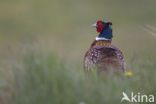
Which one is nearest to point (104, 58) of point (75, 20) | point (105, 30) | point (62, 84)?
point (105, 30)

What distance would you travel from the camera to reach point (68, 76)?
7.57 metres

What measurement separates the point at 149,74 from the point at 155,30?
0.77 metres

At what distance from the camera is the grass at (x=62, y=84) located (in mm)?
7336

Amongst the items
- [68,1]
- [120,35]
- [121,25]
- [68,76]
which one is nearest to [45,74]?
[68,76]

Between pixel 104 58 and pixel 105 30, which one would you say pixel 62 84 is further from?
pixel 105 30

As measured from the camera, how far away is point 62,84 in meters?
7.54

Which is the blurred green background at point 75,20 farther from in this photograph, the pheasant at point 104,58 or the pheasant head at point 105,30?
the pheasant at point 104,58

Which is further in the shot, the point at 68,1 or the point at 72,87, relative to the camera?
the point at 68,1

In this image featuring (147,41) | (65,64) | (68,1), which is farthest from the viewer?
(68,1)

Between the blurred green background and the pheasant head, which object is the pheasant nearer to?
the pheasant head

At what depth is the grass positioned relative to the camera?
24.1 feet

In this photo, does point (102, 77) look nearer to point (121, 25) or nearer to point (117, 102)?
point (117, 102)

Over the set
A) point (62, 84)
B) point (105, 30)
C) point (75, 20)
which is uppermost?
point (105, 30)

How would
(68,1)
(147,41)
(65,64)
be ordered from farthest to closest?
1. (68,1)
2. (147,41)
3. (65,64)
